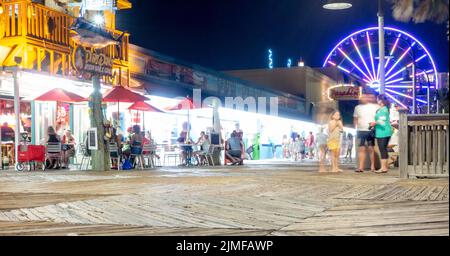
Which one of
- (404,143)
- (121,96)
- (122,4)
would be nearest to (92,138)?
(121,96)

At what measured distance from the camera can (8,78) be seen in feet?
45.6

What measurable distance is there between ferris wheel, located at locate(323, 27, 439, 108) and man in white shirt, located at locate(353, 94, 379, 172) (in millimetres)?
21399

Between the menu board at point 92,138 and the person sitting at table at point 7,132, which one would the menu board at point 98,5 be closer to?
the person sitting at table at point 7,132

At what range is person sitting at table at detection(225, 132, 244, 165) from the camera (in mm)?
18066

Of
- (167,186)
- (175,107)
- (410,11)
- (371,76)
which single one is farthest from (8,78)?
(371,76)

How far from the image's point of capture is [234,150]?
714 inches

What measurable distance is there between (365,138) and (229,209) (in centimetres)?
666

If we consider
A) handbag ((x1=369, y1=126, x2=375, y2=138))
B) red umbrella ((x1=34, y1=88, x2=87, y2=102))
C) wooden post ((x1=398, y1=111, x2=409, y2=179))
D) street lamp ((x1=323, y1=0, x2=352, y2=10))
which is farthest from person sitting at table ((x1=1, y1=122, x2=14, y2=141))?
wooden post ((x1=398, y1=111, x2=409, y2=179))

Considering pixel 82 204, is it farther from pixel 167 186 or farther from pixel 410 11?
pixel 410 11

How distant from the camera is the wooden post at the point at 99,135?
13305 millimetres

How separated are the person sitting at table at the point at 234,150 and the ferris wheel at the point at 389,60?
54.0 feet

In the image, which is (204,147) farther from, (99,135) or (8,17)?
(8,17)

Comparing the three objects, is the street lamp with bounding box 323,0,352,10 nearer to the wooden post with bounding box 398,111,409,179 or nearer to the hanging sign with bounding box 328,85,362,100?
the wooden post with bounding box 398,111,409,179

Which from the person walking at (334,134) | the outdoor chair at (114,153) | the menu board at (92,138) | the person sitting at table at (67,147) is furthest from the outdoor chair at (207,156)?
the person walking at (334,134)
